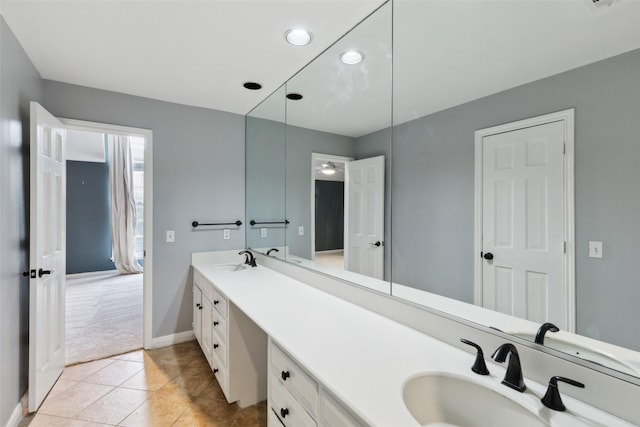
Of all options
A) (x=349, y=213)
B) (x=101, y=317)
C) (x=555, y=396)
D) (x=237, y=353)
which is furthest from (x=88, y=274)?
(x=555, y=396)

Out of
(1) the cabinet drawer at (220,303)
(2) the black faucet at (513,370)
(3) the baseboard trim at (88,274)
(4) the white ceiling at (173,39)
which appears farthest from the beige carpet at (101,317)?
(2) the black faucet at (513,370)

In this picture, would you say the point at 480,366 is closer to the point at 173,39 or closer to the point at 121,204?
the point at 173,39

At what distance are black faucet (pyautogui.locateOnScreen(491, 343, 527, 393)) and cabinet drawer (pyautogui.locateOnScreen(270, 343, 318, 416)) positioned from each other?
24.2 inches

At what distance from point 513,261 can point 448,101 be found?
0.81 metres

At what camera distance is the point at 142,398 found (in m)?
2.12

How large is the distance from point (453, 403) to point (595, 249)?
2.21ft

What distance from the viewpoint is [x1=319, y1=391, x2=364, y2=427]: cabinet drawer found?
2.91 feet

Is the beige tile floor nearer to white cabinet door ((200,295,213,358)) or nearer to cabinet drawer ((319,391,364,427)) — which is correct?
white cabinet door ((200,295,213,358))

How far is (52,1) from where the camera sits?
155 cm

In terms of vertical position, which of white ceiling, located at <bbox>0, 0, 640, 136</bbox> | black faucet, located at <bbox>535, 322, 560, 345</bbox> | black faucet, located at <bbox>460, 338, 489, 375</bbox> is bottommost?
black faucet, located at <bbox>460, 338, 489, 375</bbox>

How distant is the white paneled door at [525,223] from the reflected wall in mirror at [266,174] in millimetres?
1854

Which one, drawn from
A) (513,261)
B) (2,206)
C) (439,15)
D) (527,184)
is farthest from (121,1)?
(513,261)

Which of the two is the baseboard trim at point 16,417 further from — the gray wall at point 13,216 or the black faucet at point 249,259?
the black faucet at point 249,259

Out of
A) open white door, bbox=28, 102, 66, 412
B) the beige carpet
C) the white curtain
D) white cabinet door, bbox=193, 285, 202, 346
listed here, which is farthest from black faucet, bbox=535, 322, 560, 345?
the white curtain
